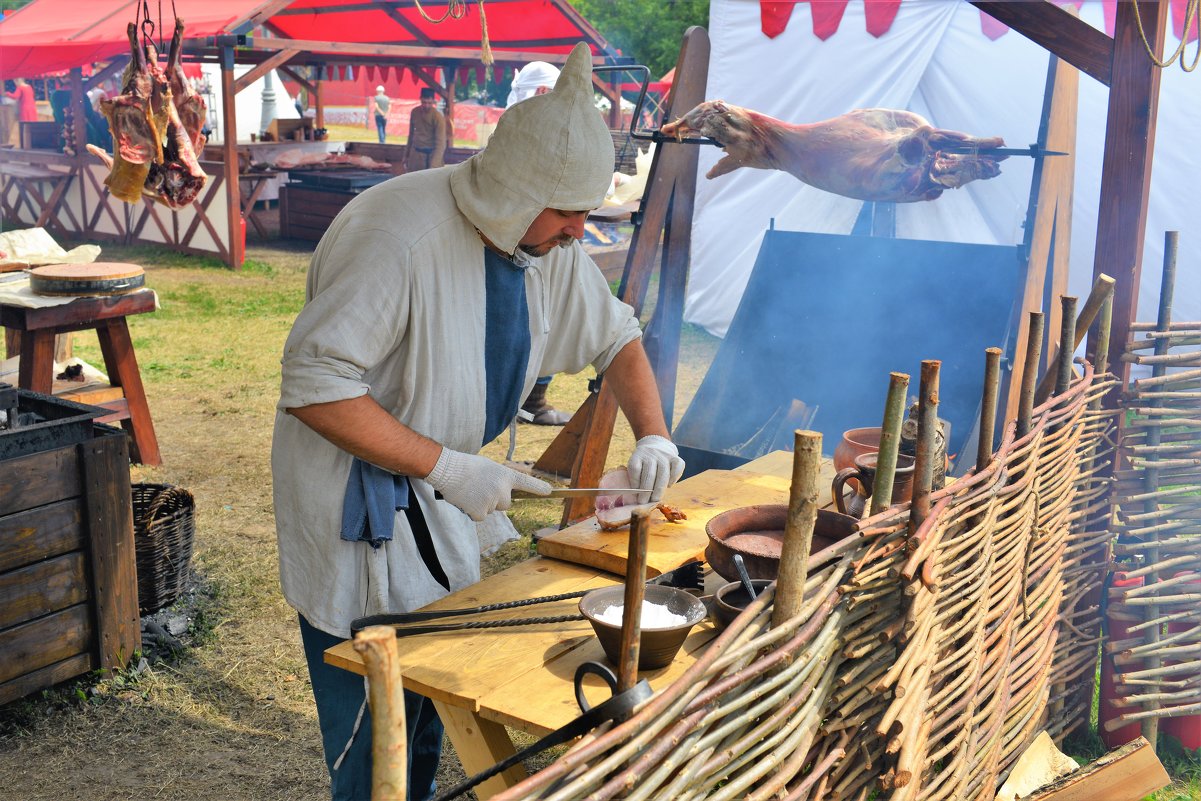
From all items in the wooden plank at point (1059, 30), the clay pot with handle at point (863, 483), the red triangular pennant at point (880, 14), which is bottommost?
the clay pot with handle at point (863, 483)

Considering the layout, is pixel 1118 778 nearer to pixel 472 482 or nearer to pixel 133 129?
pixel 472 482

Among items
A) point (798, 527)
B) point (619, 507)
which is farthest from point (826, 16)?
point (798, 527)

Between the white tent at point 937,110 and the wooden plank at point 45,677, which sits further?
the white tent at point 937,110

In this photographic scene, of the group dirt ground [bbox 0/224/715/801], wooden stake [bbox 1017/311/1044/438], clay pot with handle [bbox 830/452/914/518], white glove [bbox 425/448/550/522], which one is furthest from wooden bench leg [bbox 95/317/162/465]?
wooden stake [bbox 1017/311/1044/438]

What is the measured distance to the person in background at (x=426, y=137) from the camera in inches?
592

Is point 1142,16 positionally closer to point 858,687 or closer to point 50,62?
point 858,687

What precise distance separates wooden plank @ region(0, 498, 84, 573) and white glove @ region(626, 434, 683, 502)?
2.30 meters

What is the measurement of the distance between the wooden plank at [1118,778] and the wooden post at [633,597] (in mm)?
2345

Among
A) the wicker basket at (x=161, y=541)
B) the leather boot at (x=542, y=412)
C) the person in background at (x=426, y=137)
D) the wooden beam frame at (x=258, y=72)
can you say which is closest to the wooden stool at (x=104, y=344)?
the wicker basket at (x=161, y=541)

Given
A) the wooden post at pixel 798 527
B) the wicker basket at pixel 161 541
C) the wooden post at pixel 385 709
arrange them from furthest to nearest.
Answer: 1. the wicker basket at pixel 161 541
2. the wooden post at pixel 798 527
3. the wooden post at pixel 385 709

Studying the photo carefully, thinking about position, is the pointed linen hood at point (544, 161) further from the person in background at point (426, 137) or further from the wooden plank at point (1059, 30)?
the person in background at point (426, 137)

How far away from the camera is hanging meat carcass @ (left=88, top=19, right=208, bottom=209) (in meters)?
5.91

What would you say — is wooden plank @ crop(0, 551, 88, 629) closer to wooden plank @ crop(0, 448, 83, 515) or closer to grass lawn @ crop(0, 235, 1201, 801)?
wooden plank @ crop(0, 448, 83, 515)

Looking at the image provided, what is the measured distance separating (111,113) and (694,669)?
568 cm
